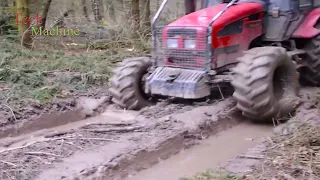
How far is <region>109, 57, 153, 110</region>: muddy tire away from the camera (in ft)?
24.0

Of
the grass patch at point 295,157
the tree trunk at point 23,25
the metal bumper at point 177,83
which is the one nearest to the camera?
the grass patch at point 295,157

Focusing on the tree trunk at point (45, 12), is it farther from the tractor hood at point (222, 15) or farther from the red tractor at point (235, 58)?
the tractor hood at point (222, 15)

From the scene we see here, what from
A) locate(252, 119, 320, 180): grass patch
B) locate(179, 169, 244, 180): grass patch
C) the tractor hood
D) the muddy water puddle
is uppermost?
the tractor hood

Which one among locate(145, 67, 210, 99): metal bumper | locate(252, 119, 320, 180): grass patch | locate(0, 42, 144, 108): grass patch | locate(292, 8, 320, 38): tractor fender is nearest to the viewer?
locate(252, 119, 320, 180): grass patch

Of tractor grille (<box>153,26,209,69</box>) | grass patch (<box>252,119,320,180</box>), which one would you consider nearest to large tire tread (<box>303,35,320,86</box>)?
tractor grille (<box>153,26,209,69</box>)

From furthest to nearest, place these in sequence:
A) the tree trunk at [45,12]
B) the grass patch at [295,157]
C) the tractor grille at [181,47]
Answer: the tree trunk at [45,12] → the tractor grille at [181,47] → the grass patch at [295,157]

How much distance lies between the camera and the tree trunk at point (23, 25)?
1270 centimetres

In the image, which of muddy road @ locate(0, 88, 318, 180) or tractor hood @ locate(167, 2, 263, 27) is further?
tractor hood @ locate(167, 2, 263, 27)

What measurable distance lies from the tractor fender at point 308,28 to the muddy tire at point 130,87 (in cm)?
257

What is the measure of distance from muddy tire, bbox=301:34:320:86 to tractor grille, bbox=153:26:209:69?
2.02 metres

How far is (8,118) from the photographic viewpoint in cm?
696

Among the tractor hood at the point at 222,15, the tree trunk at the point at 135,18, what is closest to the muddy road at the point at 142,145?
the tractor hood at the point at 222,15

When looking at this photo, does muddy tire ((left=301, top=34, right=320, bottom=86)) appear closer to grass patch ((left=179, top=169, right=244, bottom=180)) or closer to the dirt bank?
the dirt bank

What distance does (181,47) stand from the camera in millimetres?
7008
